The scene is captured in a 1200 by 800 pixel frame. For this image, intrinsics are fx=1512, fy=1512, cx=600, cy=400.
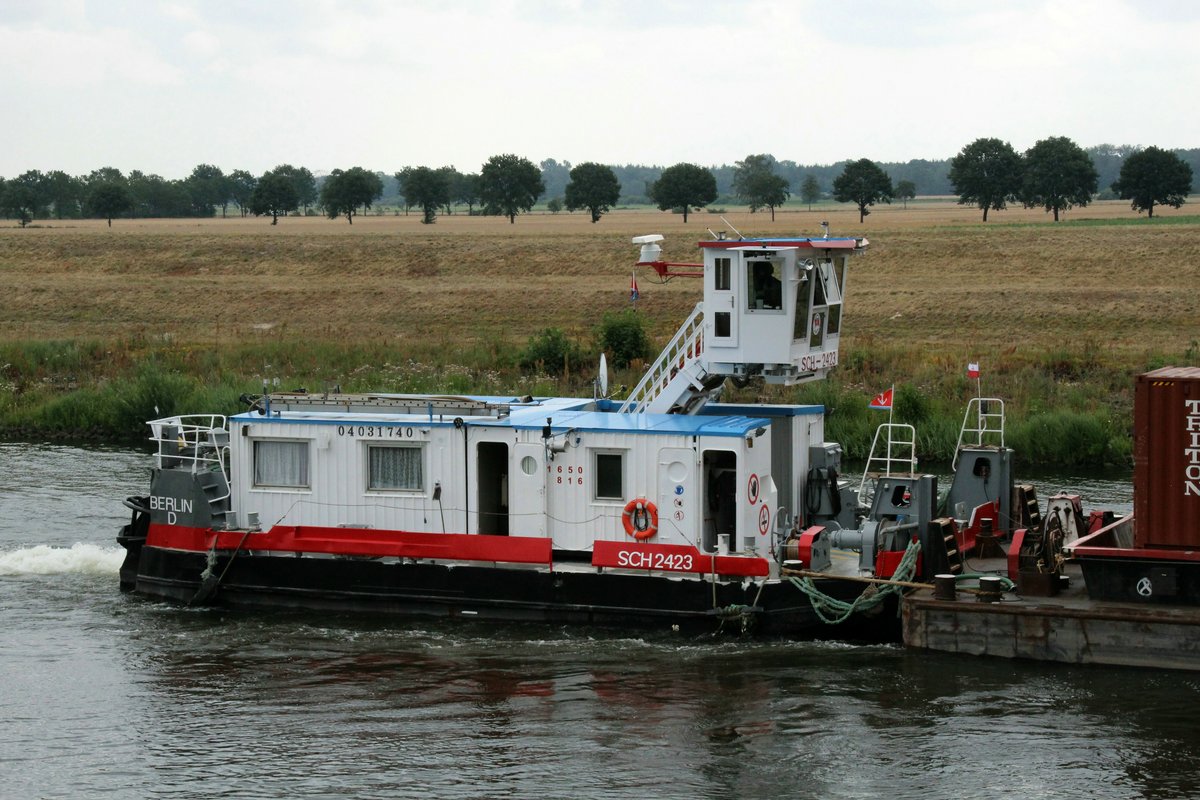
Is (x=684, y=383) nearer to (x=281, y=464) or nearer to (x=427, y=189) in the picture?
(x=281, y=464)

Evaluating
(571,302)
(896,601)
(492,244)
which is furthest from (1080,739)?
(492,244)

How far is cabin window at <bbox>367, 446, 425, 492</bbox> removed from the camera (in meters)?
20.1

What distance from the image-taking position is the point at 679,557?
18781 millimetres

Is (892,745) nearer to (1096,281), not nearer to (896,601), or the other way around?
(896,601)

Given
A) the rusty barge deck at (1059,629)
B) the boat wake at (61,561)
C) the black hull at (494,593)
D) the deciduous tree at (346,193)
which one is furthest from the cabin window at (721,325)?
the deciduous tree at (346,193)

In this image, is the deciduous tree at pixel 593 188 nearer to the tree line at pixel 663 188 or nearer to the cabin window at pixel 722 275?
the tree line at pixel 663 188

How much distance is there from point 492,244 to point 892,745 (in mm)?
55914

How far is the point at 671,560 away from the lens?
1881cm

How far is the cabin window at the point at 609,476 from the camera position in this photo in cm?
1927

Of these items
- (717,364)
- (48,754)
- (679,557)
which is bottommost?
(48,754)

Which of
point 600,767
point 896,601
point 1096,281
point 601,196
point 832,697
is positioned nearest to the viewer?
point 600,767

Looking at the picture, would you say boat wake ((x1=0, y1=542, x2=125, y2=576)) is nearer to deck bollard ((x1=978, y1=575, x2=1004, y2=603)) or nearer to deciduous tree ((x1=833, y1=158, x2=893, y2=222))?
deck bollard ((x1=978, y1=575, x2=1004, y2=603))

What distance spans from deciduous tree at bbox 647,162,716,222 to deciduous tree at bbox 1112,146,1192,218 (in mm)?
23960

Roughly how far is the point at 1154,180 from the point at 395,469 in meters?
70.1
